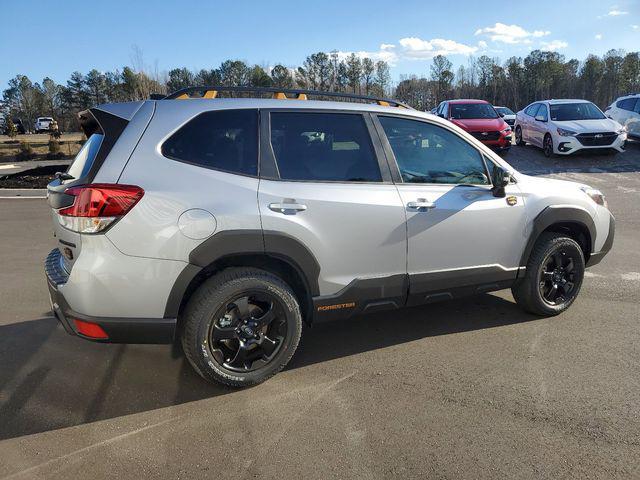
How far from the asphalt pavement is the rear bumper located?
462 mm

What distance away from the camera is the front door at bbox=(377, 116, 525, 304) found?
352cm

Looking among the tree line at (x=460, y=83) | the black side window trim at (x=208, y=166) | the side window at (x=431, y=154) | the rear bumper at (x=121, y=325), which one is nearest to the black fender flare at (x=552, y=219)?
the side window at (x=431, y=154)

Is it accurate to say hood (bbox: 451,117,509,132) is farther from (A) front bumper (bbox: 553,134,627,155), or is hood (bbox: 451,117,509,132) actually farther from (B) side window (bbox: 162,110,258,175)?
(B) side window (bbox: 162,110,258,175)

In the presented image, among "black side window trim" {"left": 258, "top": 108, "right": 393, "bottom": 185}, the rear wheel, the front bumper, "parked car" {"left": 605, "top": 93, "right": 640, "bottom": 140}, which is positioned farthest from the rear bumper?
"parked car" {"left": 605, "top": 93, "right": 640, "bottom": 140}

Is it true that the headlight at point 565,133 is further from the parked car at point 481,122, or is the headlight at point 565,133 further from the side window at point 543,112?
the parked car at point 481,122

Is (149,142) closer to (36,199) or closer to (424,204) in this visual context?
(424,204)

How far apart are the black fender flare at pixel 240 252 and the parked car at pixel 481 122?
41.3 ft

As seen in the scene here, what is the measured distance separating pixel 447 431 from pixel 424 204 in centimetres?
155

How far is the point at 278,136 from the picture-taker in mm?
3207

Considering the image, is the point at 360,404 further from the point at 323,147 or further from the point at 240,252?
the point at 323,147

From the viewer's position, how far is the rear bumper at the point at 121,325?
2803mm

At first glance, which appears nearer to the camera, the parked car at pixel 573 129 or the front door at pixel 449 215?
the front door at pixel 449 215

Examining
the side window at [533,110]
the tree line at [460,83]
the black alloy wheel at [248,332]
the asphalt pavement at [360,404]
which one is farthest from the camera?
the tree line at [460,83]

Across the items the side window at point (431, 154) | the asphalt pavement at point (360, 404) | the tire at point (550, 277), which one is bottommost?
the asphalt pavement at point (360, 404)
